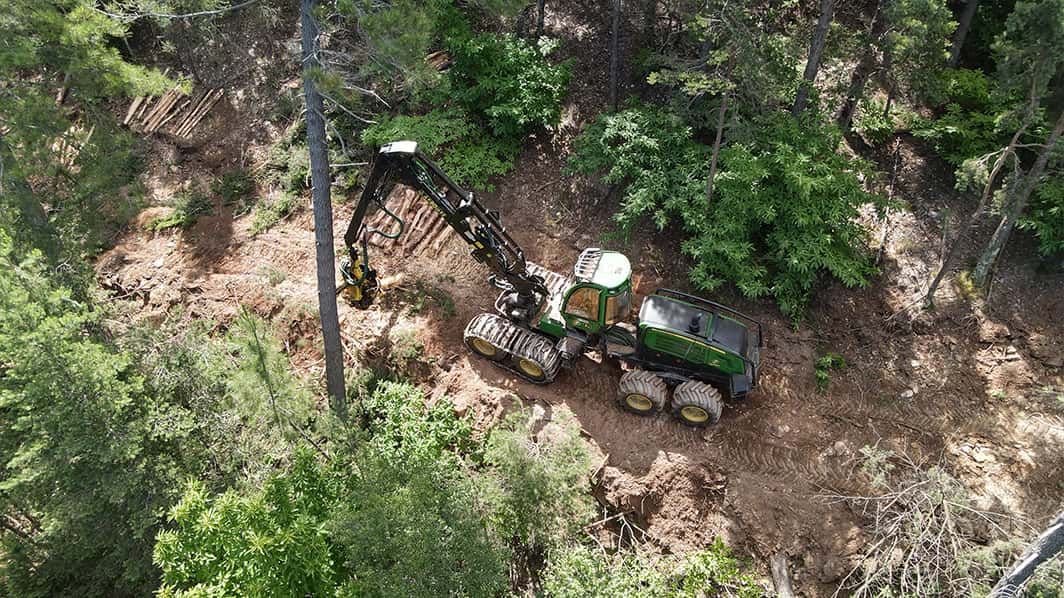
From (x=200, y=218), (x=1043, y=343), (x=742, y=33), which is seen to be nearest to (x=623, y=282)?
(x=742, y=33)

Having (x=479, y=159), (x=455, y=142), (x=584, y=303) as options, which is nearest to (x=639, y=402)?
(x=584, y=303)

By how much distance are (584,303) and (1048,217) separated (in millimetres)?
9966

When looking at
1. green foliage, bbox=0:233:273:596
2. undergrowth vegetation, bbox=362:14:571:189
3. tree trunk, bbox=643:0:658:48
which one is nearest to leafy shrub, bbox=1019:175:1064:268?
tree trunk, bbox=643:0:658:48

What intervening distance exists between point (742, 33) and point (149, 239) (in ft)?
52.8

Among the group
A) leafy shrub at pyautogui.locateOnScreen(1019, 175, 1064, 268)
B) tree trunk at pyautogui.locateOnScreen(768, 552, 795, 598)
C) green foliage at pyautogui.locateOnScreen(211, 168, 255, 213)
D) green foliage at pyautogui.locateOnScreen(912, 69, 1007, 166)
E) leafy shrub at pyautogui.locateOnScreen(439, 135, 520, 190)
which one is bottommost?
tree trunk at pyautogui.locateOnScreen(768, 552, 795, 598)

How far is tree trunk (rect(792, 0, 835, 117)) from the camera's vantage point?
40.2 feet

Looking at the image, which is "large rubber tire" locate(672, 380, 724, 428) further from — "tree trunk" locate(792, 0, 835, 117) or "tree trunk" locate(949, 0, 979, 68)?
"tree trunk" locate(949, 0, 979, 68)

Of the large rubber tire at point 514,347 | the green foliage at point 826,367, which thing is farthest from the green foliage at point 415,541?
the green foliage at point 826,367

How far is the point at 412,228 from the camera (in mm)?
15023

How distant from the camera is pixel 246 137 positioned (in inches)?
719

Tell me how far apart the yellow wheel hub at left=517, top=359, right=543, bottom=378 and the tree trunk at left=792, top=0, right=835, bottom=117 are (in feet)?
28.7

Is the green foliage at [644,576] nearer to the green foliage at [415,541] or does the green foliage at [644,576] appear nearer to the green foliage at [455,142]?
the green foliage at [415,541]

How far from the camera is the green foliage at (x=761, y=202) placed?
1223 cm

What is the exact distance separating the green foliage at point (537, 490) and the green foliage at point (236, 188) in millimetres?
11753
